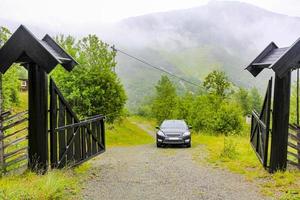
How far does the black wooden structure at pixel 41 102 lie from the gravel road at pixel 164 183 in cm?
112

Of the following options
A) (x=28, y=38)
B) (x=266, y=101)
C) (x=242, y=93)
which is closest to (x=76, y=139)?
(x=28, y=38)

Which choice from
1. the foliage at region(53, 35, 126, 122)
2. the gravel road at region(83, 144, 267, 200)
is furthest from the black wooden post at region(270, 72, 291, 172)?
the foliage at region(53, 35, 126, 122)

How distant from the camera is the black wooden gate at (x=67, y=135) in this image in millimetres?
9883

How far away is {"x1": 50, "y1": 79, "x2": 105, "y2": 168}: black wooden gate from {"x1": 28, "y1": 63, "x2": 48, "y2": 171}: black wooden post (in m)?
0.27

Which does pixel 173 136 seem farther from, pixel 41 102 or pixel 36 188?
pixel 36 188

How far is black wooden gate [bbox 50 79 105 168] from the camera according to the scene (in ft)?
32.4

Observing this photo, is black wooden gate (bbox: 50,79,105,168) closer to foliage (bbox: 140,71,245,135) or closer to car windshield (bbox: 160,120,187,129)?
car windshield (bbox: 160,120,187,129)

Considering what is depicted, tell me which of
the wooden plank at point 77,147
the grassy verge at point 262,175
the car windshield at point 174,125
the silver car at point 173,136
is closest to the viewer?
the grassy verge at point 262,175

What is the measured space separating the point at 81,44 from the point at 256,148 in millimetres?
22514

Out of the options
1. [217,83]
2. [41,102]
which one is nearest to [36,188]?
[41,102]

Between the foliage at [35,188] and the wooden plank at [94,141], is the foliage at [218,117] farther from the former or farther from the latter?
the foliage at [35,188]

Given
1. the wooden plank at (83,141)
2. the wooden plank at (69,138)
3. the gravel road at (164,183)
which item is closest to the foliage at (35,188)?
the gravel road at (164,183)

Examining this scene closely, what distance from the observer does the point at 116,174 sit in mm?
10688

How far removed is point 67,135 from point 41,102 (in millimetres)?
1409
